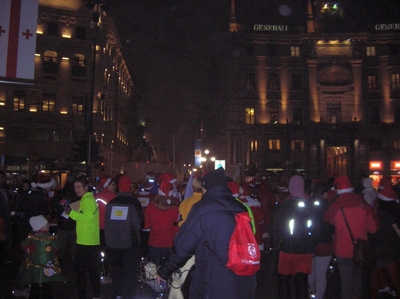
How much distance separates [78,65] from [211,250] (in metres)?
48.6

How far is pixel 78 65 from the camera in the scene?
1945 inches

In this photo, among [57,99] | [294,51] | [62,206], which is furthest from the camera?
[294,51]

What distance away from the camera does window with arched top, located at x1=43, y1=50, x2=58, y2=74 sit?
1893 inches

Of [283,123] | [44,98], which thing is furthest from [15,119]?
[283,123]

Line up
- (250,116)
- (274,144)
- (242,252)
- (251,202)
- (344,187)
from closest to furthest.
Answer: (242,252) → (344,187) → (251,202) → (274,144) → (250,116)

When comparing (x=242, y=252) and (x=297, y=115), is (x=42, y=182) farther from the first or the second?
(x=297, y=115)

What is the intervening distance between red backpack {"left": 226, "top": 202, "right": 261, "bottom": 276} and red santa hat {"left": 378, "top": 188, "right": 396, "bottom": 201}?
14.8 ft

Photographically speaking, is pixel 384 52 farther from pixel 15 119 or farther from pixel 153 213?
pixel 153 213

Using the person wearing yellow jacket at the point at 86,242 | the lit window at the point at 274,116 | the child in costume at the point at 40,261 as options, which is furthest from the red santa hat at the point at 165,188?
the lit window at the point at 274,116

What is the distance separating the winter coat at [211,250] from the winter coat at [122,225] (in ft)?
10.0

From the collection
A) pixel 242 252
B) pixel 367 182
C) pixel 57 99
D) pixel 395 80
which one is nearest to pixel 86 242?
pixel 242 252

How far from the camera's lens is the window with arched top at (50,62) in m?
48.1

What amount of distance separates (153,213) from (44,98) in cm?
4321

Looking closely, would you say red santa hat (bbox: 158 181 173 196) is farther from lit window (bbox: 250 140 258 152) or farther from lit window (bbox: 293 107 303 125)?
lit window (bbox: 293 107 303 125)
